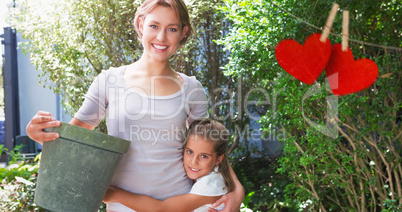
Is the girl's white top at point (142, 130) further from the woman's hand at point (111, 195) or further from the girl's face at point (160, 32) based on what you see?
the girl's face at point (160, 32)

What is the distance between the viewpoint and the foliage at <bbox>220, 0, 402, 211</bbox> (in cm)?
300

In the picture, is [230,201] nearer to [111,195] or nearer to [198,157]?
[198,157]

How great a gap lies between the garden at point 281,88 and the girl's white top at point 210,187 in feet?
3.10

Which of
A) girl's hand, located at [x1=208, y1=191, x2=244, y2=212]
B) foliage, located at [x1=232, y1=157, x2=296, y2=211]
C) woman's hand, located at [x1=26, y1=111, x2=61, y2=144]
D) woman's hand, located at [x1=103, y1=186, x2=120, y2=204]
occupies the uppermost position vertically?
woman's hand, located at [x1=26, y1=111, x2=61, y2=144]

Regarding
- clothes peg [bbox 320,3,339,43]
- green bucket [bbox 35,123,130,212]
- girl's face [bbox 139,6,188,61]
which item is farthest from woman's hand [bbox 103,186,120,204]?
clothes peg [bbox 320,3,339,43]

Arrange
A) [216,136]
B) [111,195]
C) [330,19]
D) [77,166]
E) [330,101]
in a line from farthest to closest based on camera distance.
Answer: [330,101] < [216,136] < [111,195] < [77,166] < [330,19]

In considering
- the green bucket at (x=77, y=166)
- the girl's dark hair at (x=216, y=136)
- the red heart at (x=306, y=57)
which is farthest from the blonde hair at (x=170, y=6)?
the red heart at (x=306, y=57)

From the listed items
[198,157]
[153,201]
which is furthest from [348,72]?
[153,201]

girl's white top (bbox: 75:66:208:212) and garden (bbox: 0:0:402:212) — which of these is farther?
garden (bbox: 0:0:402:212)

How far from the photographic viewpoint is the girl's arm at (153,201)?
1.54m

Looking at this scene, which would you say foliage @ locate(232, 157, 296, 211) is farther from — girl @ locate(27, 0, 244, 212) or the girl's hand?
girl @ locate(27, 0, 244, 212)

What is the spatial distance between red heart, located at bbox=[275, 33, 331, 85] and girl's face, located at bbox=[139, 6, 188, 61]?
1.15 m

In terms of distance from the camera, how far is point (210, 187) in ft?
5.43

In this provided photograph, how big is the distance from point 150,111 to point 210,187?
37cm
